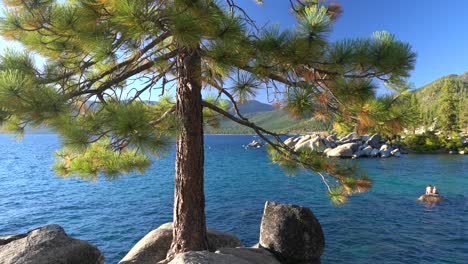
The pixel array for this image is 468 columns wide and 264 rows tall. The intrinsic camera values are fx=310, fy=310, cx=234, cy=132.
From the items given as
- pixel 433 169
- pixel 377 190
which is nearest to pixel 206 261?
pixel 377 190

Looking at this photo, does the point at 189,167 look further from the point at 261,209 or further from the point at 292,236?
the point at 261,209

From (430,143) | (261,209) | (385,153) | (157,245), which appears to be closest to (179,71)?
(157,245)

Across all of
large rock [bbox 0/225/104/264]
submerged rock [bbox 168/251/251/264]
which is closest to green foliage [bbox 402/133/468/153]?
submerged rock [bbox 168/251/251/264]

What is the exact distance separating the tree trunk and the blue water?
3531 millimetres

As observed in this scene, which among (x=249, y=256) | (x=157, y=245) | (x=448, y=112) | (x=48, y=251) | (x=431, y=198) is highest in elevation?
(x=448, y=112)

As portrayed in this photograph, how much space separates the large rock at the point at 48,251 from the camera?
5.30 meters

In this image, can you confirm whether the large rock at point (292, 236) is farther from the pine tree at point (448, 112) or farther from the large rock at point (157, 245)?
the pine tree at point (448, 112)

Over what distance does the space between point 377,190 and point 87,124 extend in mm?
24400

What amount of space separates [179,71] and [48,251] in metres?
3.98

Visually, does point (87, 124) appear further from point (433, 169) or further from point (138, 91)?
point (433, 169)

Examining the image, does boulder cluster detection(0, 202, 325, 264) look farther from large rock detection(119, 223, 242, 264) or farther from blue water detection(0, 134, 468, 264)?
blue water detection(0, 134, 468, 264)

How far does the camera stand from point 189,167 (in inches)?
231

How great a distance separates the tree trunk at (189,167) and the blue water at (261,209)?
139 inches

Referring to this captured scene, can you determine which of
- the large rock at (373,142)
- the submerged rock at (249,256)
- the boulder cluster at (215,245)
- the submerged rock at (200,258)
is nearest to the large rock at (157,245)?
the boulder cluster at (215,245)
